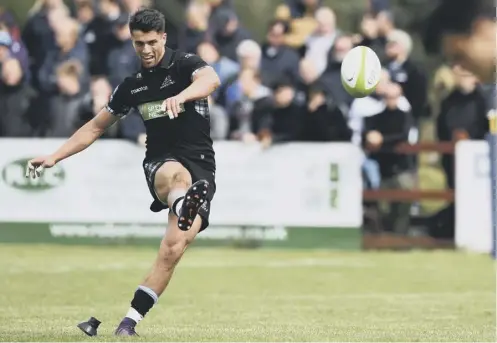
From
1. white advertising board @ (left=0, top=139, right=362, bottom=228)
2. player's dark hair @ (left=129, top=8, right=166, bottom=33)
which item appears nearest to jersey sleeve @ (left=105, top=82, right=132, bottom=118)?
player's dark hair @ (left=129, top=8, right=166, bottom=33)

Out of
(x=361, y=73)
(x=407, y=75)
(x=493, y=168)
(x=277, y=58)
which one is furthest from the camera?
(x=277, y=58)

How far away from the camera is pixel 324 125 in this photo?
18250mm

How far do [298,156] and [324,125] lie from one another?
1.98 ft

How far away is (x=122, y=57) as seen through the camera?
1877 centimetres

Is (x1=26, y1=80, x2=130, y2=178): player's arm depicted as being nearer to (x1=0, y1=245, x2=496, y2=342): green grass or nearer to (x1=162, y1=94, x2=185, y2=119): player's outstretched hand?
(x1=162, y1=94, x2=185, y2=119): player's outstretched hand

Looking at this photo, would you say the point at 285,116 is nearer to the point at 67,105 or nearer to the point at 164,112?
the point at 67,105

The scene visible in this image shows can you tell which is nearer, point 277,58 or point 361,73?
point 361,73

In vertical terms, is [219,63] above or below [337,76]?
above

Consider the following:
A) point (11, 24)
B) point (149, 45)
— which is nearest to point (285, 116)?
point (11, 24)

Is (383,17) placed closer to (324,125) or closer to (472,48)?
(324,125)

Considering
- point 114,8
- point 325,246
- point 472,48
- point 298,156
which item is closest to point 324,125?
point 298,156

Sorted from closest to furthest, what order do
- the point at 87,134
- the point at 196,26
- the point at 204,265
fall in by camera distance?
the point at 87,134 → the point at 204,265 → the point at 196,26

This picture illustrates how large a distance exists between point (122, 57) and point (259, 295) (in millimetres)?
6581

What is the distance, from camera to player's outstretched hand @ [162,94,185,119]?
8.03m
